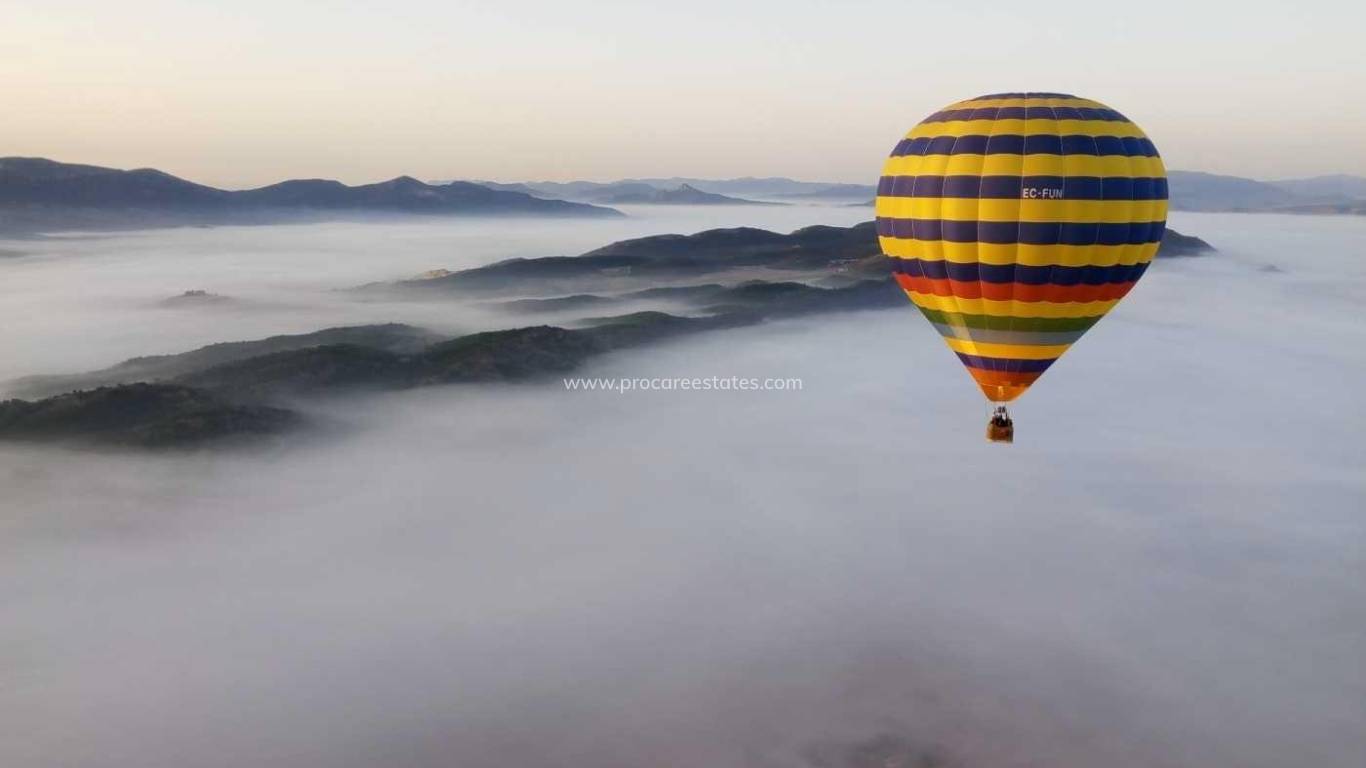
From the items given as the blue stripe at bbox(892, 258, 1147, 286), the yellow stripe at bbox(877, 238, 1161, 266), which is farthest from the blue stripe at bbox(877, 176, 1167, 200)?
the blue stripe at bbox(892, 258, 1147, 286)

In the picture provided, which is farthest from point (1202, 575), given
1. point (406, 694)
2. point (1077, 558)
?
point (406, 694)

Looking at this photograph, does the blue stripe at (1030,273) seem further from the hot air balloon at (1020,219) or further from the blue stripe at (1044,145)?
the blue stripe at (1044,145)

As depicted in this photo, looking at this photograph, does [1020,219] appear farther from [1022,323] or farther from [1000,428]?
[1000,428]

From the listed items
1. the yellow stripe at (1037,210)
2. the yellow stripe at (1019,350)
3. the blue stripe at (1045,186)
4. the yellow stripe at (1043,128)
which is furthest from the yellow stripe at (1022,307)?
the yellow stripe at (1043,128)

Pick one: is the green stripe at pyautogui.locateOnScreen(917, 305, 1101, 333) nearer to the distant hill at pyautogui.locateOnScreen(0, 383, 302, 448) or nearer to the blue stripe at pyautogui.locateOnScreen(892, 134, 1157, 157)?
the blue stripe at pyautogui.locateOnScreen(892, 134, 1157, 157)

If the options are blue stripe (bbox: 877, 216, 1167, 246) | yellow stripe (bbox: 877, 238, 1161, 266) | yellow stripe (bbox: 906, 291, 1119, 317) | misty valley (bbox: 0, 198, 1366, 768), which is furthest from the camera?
misty valley (bbox: 0, 198, 1366, 768)

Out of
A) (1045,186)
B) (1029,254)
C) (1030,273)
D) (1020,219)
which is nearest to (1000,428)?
(1030,273)
